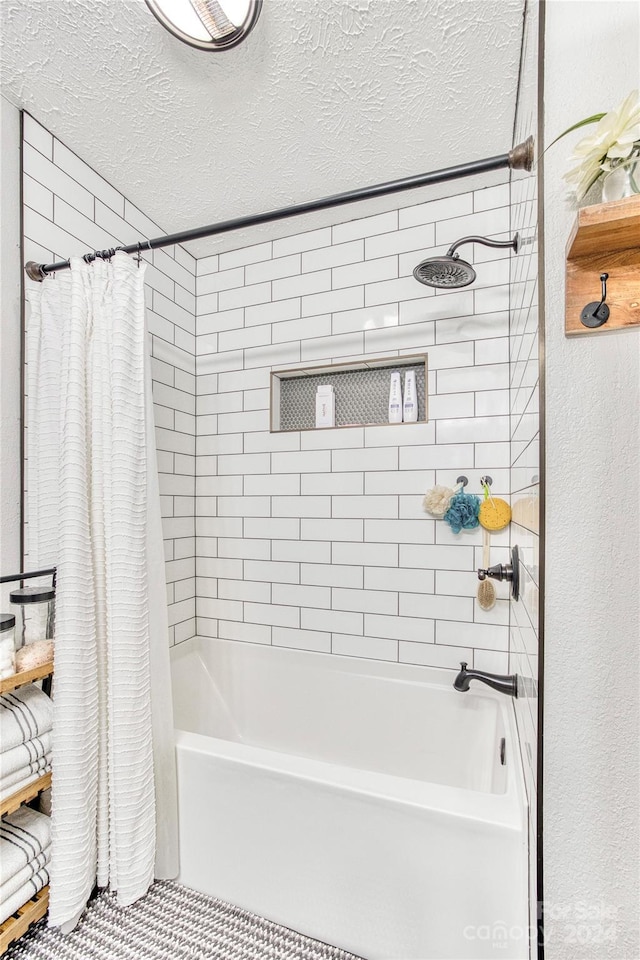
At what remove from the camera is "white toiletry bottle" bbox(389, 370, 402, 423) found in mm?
1979

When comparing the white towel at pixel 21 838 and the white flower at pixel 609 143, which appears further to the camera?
the white towel at pixel 21 838

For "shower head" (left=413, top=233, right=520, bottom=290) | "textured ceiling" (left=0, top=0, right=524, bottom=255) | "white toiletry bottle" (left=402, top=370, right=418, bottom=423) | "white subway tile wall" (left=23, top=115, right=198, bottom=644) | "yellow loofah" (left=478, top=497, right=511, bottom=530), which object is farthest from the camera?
"white toiletry bottle" (left=402, top=370, right=418, bottom=423)

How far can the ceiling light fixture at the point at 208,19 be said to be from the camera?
3.69 feet

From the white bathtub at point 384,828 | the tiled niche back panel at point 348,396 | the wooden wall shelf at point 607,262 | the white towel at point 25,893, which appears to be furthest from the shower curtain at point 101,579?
the wooden wall shelf at point 607,262

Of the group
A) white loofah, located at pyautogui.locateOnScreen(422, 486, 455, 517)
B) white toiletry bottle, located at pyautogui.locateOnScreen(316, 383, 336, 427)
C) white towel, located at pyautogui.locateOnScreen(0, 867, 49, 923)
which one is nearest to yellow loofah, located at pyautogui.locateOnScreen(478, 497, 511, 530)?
white loofah, located at pyautogui.locateOnScreen(422, 486, 455, 517)

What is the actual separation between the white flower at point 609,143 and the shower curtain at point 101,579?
1.20 m

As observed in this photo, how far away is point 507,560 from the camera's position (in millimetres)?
1811

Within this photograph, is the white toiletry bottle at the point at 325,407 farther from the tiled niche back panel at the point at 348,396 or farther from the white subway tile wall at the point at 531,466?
the white subway tile wall at the point at 531,466

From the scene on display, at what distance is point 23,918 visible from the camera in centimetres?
118

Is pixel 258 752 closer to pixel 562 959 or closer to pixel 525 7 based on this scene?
pixel 562 959

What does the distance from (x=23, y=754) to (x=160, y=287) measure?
1.88 meters

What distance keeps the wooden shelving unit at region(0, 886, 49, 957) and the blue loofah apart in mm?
1716

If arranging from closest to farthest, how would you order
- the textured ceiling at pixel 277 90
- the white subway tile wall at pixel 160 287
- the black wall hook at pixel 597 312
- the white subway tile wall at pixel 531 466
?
the black wall hook at pixel 597 312, the white subway tile wall at pixel 531 466, the textured ceiling at pixel 277 90, the white subway tile wall at pixel 160 287

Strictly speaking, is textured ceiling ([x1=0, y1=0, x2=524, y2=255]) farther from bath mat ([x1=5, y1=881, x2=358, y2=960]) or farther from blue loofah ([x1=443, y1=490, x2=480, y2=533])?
bath mat ([x1=5, y1=881, x2=358, y2=960])
